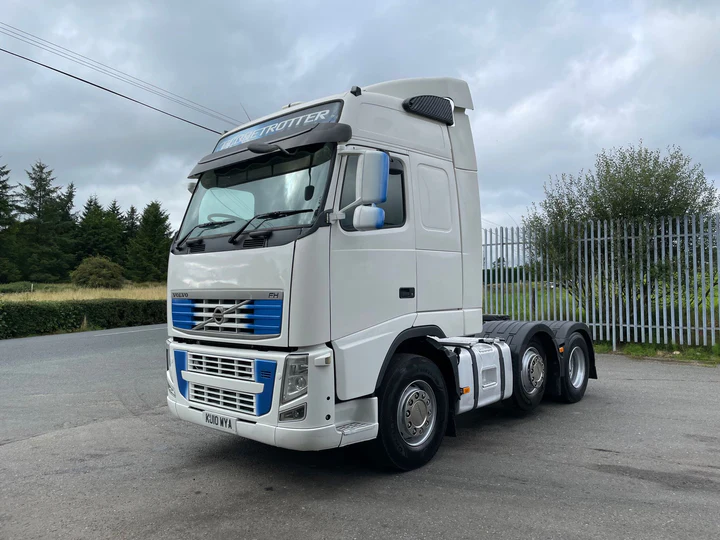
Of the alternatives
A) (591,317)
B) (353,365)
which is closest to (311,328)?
(353,365)

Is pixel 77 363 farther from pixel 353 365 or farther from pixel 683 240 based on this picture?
pixel 683 240

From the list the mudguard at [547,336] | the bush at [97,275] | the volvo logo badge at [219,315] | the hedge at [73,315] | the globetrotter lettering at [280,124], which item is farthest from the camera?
the bush at [97,275]

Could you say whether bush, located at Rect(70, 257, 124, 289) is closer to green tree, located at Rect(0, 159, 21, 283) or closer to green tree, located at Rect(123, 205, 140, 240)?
green tree, located at Rect(0, 159, 21, 283)

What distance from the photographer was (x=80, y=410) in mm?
7508

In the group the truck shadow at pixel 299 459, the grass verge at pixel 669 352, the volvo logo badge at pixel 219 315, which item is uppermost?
the volvo logo badge at pixel 219 315

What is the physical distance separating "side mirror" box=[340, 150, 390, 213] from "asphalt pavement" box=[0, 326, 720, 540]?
7.18 feet

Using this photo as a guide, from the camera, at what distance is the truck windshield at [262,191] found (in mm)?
4352

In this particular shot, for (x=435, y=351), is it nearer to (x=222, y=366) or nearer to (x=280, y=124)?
(x=222, y=366)

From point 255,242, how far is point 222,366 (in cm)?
107

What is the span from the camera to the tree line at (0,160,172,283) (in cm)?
5275

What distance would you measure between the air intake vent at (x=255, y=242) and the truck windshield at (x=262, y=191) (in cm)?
12

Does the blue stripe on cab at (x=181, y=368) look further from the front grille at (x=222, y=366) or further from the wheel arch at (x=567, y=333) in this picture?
the wheel arch at (x=567, y=333)

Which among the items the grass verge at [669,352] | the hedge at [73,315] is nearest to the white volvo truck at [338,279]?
the grass verge at [669,352]

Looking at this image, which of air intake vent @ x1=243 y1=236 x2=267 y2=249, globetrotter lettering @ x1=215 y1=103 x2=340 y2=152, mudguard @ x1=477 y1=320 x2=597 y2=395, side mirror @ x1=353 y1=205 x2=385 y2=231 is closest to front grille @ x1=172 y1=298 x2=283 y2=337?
air intake vent @ x1=243 y1=236 x2=267 y2=249
